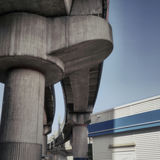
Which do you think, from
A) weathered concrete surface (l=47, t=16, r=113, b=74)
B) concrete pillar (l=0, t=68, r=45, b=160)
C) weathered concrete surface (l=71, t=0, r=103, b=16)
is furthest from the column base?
weathered concrete surface (l=71, t=0, r=103, b=16)

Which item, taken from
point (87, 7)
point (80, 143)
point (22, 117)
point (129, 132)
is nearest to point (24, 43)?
point (22, 117)

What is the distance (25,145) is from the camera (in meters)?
14.0

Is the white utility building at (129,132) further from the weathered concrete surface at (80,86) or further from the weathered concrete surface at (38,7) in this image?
the weathered concrete surface at (38,7)

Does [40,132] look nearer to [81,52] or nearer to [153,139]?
[81,52]

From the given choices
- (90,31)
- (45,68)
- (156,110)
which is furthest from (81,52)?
(156,110)

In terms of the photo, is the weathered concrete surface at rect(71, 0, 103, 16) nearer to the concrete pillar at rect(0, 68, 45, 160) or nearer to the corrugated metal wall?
the concrete pillar at rect(0, 68, 45, 160)

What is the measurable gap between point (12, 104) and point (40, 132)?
2825 mm

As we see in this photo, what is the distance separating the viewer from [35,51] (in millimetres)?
15211

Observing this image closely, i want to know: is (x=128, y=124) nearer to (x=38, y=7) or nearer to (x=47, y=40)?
(x=47, y=40)

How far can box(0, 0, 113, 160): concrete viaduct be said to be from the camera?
14.4 meters

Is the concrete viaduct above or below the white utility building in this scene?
above

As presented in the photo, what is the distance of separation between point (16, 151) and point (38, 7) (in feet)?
33.2

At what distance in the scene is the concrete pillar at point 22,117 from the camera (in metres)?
13.9

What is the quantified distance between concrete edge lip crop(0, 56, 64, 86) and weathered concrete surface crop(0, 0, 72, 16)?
371cm
